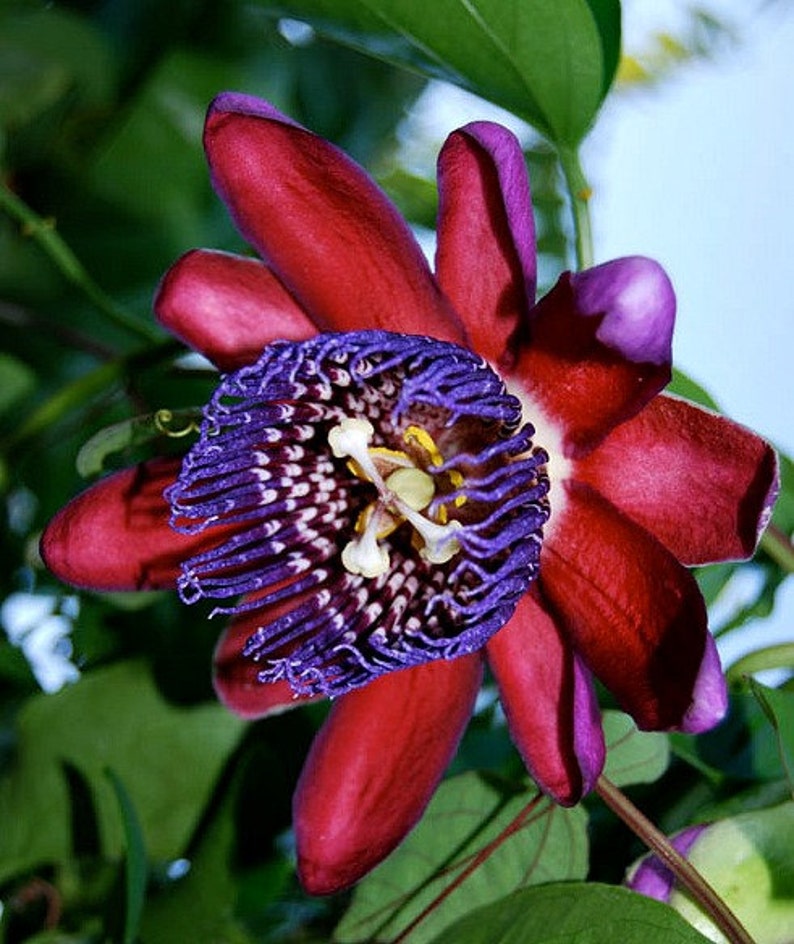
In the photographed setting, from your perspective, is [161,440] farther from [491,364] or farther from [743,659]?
[743,659]

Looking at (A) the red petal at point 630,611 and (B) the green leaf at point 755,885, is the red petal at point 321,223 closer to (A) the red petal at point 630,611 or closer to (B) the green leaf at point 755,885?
(A) the red petal at point 630,611

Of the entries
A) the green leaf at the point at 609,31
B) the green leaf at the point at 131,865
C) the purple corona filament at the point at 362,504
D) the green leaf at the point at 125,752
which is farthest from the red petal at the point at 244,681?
the green leaf at the point at 609,31

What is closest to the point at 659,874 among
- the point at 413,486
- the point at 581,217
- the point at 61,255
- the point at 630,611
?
the point at 630,611

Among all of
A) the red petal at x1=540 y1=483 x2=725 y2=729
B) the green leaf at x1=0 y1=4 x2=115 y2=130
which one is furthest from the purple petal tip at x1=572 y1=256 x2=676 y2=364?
the green leaf at x1=0 y1=4 x2=115 y2=130

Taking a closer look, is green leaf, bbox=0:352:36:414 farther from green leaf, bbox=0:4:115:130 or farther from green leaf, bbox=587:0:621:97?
green leaf, bbox=587:0:621:97

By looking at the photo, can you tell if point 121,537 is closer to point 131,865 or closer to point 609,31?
point 131,865

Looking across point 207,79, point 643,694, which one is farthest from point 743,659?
point 207,79
